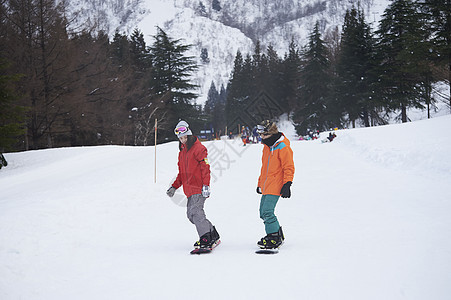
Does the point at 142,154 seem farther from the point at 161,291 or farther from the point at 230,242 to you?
the point at 161,291

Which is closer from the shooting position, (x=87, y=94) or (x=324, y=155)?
(x=324, y=155)

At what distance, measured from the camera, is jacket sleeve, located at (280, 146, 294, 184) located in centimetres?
457

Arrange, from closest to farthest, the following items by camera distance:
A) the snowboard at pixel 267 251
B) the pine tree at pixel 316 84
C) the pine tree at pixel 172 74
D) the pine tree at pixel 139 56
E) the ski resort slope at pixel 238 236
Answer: the ski resort slope at pixel 238 236
the snowboard at pixel 267 251
the pine tree at pixel 172 74
the pine tree at pixel 139 56
the pine tree at pixel 316 84

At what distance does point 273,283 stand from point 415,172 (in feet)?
26.1

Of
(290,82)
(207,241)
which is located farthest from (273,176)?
(290,82)

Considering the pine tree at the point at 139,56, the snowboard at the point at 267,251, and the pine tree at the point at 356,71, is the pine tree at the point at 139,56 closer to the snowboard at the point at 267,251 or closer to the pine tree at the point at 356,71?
the pine tree at the point at 356,71

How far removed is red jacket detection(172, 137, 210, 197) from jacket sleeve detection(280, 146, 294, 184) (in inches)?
46.9

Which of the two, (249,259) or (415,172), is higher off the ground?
(415,172)

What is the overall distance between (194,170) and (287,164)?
1489 mm

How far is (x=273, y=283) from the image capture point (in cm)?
365

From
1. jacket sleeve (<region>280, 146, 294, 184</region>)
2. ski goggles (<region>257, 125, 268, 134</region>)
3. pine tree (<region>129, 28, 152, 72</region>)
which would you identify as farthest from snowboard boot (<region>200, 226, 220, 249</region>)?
pine tree (<region>129, 28, 152, 72</region>)

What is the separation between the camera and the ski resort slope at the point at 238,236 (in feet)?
12.0

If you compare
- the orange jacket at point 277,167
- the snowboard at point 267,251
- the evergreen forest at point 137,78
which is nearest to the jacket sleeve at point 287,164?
the orange jacket at point 277,167

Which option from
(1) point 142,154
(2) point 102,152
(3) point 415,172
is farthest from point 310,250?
(2) point 102,152
